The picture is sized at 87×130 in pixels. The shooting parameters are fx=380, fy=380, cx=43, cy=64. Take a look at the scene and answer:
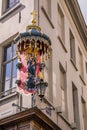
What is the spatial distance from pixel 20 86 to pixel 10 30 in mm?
3316

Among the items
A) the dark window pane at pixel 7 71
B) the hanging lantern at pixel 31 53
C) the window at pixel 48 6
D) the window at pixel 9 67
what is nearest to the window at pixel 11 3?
the window at pixel 48 6

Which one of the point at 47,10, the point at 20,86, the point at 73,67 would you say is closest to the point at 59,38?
the point at 47,10

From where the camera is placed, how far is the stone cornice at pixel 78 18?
64.7ft

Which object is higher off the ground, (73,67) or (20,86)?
(73,67)

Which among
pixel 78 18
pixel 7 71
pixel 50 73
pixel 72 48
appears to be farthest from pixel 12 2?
pixel 78 18

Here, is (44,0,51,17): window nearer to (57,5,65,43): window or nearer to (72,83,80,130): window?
(57,5,65,43): window

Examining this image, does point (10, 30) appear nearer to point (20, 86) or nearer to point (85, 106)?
point (20, 86)

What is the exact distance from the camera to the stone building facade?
1173 cm

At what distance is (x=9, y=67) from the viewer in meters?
13.9

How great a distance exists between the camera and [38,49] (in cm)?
1184

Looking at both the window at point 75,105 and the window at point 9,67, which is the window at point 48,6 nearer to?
the window at point 9,67


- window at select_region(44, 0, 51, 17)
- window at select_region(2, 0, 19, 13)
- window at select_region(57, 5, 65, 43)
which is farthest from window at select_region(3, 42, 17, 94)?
window at select_region(57, 5, 65, 43)

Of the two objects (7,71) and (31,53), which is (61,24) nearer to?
(7,71)

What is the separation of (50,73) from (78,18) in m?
7.05
